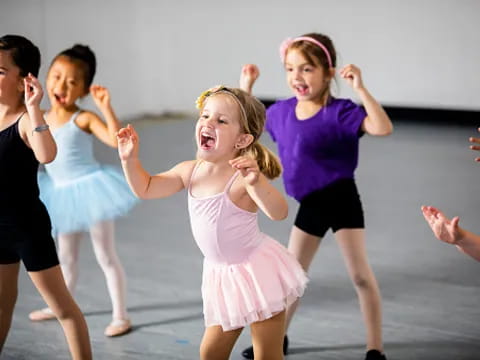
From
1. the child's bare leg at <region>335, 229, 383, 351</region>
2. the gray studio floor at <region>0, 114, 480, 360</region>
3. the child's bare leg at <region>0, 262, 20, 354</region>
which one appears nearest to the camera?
the child's bare leg at <region>0, 262, 20, 354</region>

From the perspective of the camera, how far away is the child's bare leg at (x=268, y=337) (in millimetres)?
2410

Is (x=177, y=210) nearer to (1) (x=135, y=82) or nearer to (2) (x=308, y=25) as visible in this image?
(1) (x=135, y=82)

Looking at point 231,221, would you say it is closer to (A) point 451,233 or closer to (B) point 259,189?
(B) point 259,189

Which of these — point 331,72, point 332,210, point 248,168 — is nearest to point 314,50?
point 331,72

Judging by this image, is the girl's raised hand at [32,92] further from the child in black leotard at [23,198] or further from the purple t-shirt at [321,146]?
the purple t-shirt at [321,146]

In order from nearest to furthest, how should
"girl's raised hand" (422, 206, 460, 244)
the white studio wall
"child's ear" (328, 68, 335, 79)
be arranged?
"girl's raised hand" (422, 206, 460, 244)
"child's ear" (328, 68, 335, 79)
the white studio wall

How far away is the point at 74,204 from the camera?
3.33m

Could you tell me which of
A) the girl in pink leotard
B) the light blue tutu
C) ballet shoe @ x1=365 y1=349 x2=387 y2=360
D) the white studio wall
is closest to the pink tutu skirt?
the girl in pink leotard

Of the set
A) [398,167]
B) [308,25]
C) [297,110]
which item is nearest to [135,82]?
[308,25]

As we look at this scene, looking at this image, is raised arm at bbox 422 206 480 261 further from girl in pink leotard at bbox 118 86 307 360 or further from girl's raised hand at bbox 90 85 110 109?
girl's raised hand at bbox 90 85 110 109

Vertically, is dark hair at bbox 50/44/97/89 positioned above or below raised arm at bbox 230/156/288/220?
above

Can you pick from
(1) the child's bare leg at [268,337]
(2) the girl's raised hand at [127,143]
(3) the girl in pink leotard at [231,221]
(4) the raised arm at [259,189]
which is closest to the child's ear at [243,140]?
(3) the girl in pink leotard at [231,221]

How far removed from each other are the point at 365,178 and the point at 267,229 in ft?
5.00

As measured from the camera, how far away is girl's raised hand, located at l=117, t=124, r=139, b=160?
7.64 ft
